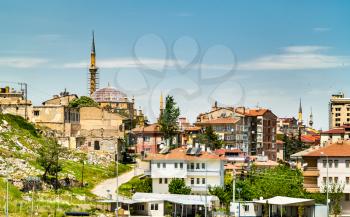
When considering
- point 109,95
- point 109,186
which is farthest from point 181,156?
point 109,95

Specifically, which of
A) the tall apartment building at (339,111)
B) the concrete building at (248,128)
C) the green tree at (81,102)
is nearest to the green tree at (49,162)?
the concrete building at (248,128)

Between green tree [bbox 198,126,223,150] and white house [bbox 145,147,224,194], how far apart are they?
2022 cm

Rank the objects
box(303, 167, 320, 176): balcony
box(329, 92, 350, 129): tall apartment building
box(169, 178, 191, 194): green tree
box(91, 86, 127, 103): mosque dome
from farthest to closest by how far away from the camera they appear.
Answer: box(329, 92, 350, 129): tall apartment building < box(91, 86, 127, 103): mosque dome < box(303, 167, 320, 176): balcony < box(169, 178, 191, 194): green tree

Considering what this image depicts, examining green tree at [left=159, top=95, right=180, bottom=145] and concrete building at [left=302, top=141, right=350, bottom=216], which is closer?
concrete building at [left=302, top=141, right=350, bottom=216]

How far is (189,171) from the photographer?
63906 millimetres

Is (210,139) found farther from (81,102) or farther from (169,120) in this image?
(81,102)

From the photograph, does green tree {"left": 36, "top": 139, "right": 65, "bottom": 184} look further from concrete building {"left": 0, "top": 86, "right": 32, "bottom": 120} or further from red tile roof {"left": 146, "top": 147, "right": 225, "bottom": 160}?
concrete building {"left": 0, "top": 86, "right": 32, "bottom": 120}

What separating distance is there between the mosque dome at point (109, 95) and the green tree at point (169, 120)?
30657 mm

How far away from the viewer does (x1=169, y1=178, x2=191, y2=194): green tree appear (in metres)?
61.1

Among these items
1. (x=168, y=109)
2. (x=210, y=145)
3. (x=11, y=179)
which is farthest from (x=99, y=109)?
(x=11, y=179)

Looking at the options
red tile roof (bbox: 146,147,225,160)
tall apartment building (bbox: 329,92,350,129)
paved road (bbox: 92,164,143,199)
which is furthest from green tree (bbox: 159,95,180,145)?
tall apartment building (bbox: 329,92,350,129)

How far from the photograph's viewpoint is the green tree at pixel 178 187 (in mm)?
61062

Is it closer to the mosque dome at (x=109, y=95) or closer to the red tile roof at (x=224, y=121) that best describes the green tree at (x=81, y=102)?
the mosque dome at (x=109, y=95)

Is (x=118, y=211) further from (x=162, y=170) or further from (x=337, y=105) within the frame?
(x=337, y=105)
